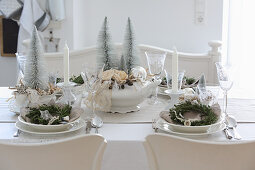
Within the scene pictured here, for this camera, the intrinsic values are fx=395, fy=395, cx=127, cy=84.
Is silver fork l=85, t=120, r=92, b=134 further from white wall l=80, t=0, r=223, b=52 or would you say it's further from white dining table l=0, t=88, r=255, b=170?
white wall l=80, t=0, r=223, b=52

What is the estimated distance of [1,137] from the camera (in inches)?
52.9

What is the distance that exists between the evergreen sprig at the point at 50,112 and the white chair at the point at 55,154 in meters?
0.32

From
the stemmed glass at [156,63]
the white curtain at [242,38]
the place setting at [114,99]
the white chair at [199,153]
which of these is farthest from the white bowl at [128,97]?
the white curtain at [242,38]

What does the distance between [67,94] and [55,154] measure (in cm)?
73

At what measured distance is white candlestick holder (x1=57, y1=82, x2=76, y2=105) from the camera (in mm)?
1709

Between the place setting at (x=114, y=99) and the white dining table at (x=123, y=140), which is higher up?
the place setting at (x=114, y=99)

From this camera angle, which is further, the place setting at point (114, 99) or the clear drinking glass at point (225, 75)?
the clear drinking glass at point (225, 75)

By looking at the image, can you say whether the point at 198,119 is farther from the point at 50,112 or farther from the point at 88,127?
the point at 50,112

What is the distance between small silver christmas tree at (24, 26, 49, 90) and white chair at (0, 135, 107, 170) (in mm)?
701

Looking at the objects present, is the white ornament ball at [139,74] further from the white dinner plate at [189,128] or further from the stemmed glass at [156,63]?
the white dinner plate at [189,128]

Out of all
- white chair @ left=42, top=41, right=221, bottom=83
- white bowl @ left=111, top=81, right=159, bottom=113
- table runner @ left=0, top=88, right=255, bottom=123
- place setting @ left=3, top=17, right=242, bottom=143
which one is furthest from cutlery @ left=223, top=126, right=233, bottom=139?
white chair @ left=42, top=41, right=221, bottom=83

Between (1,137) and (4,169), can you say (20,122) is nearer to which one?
(1,137)

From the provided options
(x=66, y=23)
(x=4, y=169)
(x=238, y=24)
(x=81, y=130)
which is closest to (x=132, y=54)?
(x=81, y=130)

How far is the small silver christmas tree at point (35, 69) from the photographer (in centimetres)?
174
